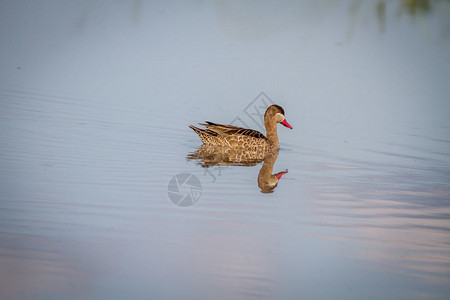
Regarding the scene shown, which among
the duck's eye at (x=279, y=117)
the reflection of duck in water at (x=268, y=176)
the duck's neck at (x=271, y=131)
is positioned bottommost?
the reflection of duck in water at (x=268, y=176)

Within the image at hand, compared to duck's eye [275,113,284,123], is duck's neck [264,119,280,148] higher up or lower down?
lower down

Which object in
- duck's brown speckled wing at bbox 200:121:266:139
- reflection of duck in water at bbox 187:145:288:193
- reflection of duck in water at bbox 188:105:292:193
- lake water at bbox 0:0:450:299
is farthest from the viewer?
duck's brown speckled wing at bbox 200:121:266:139

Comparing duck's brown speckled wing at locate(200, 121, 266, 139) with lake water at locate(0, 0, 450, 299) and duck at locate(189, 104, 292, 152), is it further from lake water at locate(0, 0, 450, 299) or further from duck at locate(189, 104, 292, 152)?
lake water at locate(0, 0, 450, 299)

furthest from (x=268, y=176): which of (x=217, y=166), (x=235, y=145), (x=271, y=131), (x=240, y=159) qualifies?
(x=271, y=131)

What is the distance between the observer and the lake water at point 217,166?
5.73 metres

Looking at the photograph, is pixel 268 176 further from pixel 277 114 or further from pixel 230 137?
pixel 277 114

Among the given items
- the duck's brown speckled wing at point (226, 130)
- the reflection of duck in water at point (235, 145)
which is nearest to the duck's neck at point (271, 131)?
the reflection of duck in water at point (235, 145)

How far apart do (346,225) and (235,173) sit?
2.48 metres

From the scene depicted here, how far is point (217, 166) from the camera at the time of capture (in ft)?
31.7

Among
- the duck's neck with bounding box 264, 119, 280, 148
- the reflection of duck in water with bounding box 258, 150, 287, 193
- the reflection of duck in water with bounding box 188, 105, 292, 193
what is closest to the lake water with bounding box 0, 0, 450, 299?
the reflection of duck in water with bounding box 258, 150, 287, 193

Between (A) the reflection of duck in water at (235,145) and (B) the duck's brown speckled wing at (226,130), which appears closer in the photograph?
(A) the reflection of duck in water at (235,145)

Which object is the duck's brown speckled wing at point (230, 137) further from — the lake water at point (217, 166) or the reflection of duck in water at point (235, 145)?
the lake water at point (217, 166)

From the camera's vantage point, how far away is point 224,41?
17219 millimetres

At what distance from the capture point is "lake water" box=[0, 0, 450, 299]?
573 centimetres
